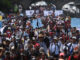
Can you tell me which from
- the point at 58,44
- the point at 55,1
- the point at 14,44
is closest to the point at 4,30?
the point at 14,44

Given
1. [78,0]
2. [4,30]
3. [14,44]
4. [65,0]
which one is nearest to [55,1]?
[65,0]

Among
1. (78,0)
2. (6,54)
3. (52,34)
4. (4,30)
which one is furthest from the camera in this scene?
(78,0)

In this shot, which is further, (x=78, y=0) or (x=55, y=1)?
(x=55, y=1)

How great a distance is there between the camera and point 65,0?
222ft

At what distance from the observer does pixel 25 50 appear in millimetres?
14758

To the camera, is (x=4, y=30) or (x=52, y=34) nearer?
(x=52, y=34)

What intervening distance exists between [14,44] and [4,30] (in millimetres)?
6559

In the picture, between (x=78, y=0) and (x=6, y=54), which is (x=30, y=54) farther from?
(x=78, y=0)

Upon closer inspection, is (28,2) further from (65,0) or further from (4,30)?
(4,30)

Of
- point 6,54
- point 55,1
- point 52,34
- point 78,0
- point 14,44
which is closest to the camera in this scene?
point 6,54

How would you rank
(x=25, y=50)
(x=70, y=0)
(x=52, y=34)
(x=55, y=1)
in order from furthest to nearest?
(x=55, y=1), (x=70, y=0), (x=52, y=34), (x=25, y=50)

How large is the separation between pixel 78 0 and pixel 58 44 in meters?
44.9

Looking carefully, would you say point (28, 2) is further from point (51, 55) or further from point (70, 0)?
point (51, 55)

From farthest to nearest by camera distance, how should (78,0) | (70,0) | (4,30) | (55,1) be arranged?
(55,1)
(70,0)
(78,0)
(4,30)
